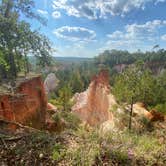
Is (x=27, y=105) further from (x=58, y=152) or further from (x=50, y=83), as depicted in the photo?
(x=50, y=83)

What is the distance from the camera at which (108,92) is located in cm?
2377

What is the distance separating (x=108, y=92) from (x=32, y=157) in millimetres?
20648

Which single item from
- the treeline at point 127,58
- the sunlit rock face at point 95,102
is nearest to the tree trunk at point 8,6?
the sunlit rock face at point 95,102

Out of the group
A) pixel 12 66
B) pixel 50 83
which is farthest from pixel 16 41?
pixel 50 83

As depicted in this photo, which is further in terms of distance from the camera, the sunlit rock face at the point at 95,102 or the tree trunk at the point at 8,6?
the sunlit rock face at the point at 95,102

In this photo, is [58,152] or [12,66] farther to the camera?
[12,66]

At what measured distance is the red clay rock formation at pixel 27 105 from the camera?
27.8 feet

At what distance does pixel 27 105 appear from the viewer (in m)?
10.7

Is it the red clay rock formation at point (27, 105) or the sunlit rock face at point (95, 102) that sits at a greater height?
the red clay rock formation at point (27, 105)

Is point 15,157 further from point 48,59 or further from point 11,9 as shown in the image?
point 11,9

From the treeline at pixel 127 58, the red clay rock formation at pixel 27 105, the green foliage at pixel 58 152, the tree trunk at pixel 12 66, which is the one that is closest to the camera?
the green foliage at pixel 58 152

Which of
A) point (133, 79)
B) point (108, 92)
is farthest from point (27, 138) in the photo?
point (108, 92)

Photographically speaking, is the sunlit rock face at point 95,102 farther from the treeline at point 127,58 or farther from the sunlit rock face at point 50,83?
the treeline at point 127,58

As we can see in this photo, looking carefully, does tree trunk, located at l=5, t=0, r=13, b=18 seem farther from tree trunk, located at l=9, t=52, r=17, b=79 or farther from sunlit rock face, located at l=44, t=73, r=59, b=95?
sunlit rock face, located at l=44, t=73, r=59, b=95
